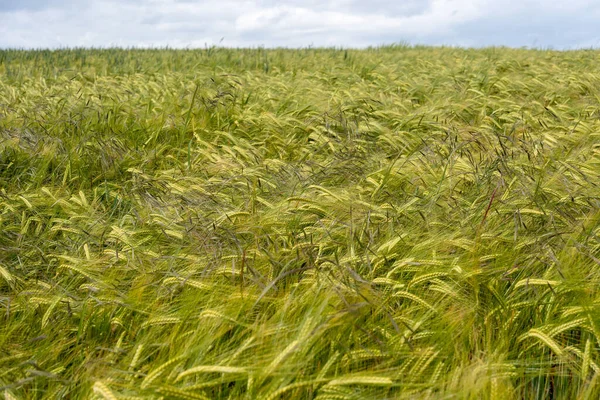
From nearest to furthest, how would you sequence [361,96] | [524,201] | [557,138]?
[524,201]
[557,138]
[361,96]

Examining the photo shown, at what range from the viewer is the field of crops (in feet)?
4.73

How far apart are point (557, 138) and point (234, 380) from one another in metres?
2.79

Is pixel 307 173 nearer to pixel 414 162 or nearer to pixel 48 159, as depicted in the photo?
pixel 414 162

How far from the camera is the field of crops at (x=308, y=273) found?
144 centimetres

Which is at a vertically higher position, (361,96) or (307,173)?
(361,96)

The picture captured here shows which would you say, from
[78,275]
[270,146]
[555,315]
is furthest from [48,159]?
[555,315]

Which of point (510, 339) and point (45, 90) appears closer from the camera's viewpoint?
point (510, 339)

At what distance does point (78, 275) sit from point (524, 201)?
1704mm

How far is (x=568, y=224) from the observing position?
199 centimetres

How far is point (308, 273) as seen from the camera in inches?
69.6

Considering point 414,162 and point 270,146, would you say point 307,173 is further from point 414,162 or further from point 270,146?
point 270,146

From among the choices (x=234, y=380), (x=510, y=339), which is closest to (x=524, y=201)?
(x=510, y=339)

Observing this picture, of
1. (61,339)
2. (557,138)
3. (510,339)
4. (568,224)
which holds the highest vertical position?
(557,138)

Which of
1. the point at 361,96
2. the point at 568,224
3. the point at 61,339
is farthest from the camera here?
the point at 361,96
